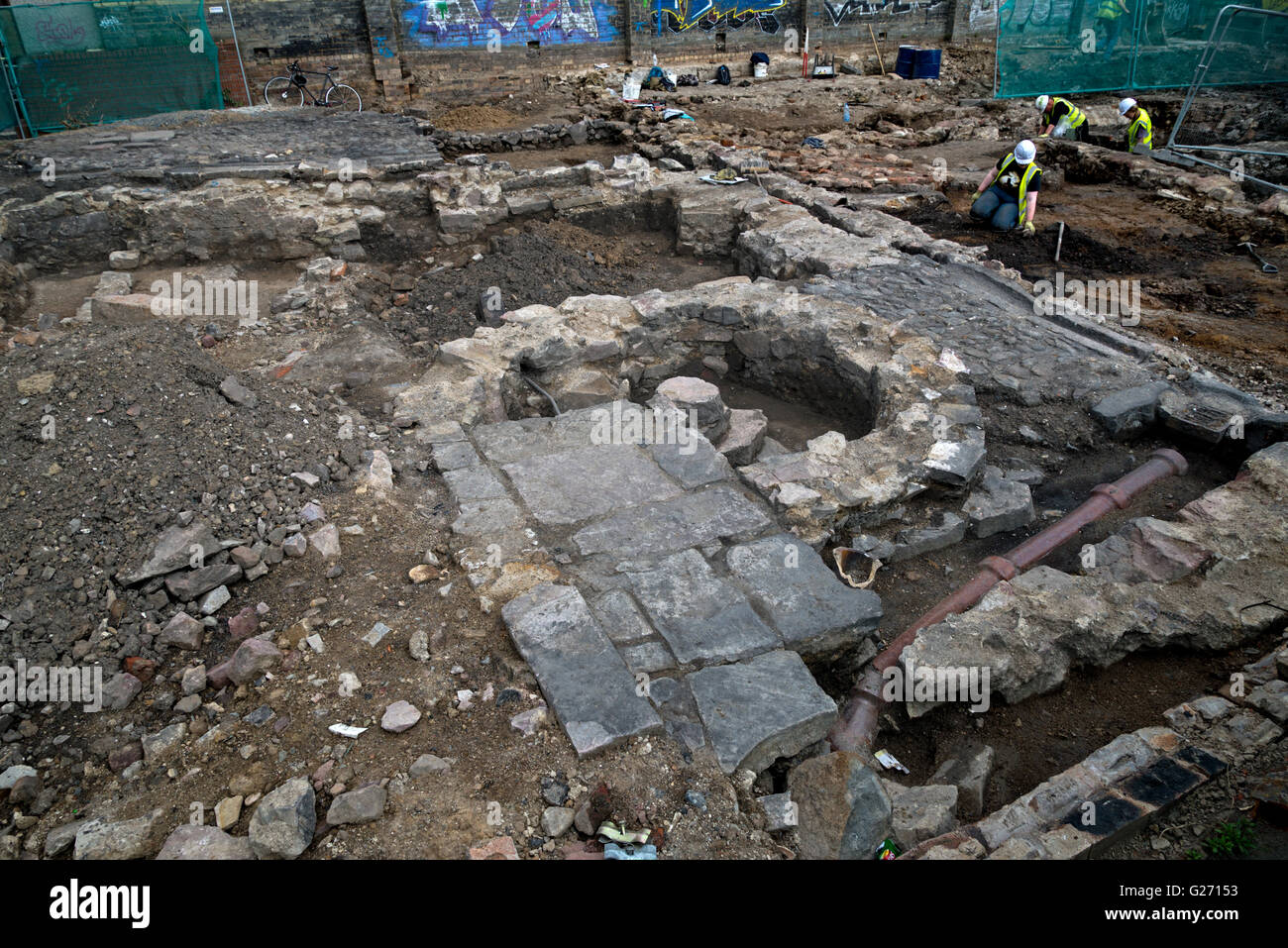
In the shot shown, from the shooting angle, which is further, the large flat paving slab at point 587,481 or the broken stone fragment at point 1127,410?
the broken stone fragment at point 1127,410

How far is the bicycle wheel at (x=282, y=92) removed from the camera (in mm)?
14305

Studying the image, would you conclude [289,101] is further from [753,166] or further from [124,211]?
[753,166]

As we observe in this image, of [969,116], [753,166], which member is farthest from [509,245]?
[969,116]

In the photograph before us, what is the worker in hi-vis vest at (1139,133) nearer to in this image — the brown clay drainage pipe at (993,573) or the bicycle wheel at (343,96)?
the brown clay drainage pipe at (993,573)

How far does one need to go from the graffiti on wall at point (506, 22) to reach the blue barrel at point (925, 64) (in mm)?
7106

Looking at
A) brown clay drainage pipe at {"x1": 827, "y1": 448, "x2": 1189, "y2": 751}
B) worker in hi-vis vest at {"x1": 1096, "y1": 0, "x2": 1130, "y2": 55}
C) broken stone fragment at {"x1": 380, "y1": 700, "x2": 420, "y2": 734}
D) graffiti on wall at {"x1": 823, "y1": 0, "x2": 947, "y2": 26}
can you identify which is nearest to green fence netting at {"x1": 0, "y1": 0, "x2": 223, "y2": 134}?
graffiti on wall at {"x1": 823, "y1": 0, "x2": 947, "y2": 26}

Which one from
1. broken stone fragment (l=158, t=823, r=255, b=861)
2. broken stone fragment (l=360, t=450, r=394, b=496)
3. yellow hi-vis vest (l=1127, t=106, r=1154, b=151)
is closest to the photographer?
broken stone fragment (l=158, t=823, r=255, b=861)

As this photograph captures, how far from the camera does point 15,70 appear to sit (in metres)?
11.7

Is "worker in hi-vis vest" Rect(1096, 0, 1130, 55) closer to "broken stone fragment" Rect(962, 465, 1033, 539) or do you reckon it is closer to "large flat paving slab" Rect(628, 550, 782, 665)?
"broken stone fragment" Rect(962, 465, 1033, 539)

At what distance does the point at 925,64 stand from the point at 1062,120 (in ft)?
21.6

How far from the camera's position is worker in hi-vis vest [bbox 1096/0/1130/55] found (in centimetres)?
1396

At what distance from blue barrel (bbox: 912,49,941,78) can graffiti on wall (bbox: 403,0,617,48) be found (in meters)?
7.11

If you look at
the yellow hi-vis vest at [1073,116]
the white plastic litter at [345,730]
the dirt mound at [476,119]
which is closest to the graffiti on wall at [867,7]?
the yellow hi-vis vest at [1073,116]
